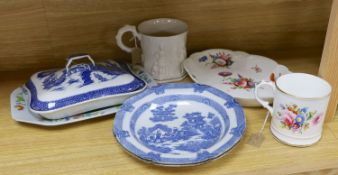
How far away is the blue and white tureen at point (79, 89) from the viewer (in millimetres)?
706

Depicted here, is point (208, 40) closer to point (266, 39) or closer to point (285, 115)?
point (266, 39)

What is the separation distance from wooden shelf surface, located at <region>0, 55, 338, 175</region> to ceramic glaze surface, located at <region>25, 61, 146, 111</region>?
0.18 feet

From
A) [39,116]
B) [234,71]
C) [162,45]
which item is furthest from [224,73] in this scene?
[39,116]

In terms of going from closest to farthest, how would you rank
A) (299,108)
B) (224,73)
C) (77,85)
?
(299,108), (77,85), (224,73)

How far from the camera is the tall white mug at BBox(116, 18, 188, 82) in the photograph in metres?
0.80

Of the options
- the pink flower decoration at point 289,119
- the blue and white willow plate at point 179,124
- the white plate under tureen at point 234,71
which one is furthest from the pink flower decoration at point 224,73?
the pink flower decoration at point 289,119

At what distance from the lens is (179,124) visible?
72 cm

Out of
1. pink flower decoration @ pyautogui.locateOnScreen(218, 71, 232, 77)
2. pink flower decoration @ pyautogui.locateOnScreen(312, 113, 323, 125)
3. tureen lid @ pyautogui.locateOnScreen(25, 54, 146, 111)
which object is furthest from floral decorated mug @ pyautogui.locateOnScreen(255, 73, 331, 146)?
tureen lid @ pyautogui.locateOnScreen(25, 54, 146, 111)

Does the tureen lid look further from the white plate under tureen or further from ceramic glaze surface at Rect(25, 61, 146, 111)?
the white plate under tureen

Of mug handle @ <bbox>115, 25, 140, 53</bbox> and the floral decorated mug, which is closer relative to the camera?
the floral decorated mug

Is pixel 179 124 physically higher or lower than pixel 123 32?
lower

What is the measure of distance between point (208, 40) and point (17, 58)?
0.44 m

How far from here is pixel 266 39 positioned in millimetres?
971

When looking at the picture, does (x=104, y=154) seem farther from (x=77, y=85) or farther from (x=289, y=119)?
(x=289, y=119)
